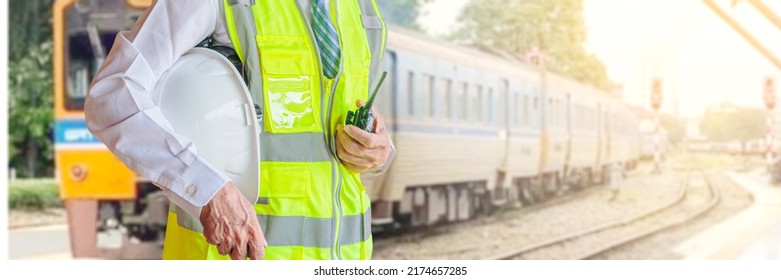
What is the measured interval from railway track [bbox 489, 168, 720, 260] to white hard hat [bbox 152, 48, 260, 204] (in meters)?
2.74

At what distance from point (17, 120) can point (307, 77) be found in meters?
3.10

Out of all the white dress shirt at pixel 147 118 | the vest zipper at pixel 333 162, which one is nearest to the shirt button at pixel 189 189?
the white dress shirt at pixel 147 118

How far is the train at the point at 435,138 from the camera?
381cm

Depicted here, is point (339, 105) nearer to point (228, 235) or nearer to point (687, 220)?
point (228, 235)

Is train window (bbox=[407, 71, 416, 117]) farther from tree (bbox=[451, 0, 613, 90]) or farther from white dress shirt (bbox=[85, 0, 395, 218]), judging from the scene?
white dress shirt (bbox=[85, 0, 395, 218])

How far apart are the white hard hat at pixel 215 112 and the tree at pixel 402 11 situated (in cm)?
272

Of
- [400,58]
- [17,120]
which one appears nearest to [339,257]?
[400,58]

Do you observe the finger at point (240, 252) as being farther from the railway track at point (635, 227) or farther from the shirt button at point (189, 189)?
the railway track at point (635, 227)

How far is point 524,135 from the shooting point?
13.2 feet

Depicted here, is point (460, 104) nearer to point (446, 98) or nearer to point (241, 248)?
point (446, 98)

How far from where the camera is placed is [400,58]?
153 inches

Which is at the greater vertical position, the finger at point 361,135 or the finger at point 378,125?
the finger at point 378,125

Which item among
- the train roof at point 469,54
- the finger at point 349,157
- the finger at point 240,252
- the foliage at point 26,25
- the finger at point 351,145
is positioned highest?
the foliage at point 26,25

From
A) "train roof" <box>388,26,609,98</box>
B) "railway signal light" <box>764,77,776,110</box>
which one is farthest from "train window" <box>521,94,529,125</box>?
"railway signal light" <box>764,77,776,110</box>
